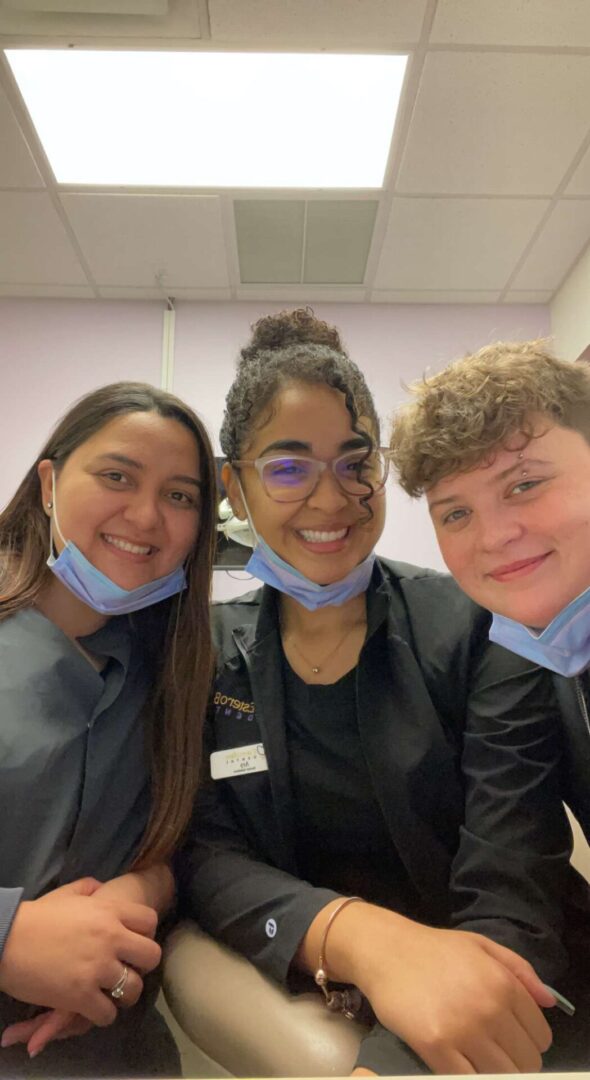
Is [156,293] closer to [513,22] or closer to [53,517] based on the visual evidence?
[513,22]

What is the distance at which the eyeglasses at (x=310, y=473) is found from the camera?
1204 millimetres

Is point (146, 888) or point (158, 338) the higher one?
point (158, 338)

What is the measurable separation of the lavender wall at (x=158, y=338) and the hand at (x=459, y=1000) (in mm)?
2782

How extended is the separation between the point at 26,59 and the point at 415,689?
7.67ft

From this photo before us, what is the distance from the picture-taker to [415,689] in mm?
1126

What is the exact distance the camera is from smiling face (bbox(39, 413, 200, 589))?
120 cm

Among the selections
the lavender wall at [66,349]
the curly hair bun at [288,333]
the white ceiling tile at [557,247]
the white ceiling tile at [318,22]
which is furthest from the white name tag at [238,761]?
the white ceiling tile at [557,247]

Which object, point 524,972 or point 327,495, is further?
point 327,495

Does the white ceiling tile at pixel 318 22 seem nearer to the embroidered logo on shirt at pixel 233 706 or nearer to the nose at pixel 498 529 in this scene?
the nose at pixel 498 529

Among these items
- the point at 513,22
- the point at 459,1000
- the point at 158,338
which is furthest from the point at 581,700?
the point at 158,338

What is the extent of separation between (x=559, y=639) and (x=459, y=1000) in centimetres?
47

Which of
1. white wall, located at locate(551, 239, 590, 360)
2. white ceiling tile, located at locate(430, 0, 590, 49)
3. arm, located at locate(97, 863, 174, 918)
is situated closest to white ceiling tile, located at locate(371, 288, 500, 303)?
white wall, located at locate(551, 239, 590, 360)

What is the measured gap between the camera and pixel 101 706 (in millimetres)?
1153

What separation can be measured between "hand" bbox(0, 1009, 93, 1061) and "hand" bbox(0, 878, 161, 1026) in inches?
1.1
